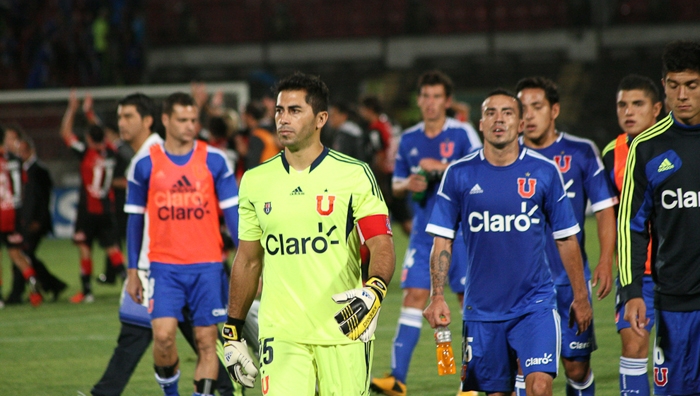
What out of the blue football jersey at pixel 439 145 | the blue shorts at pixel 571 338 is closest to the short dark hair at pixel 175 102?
the blue football jersey at pixel 439 145

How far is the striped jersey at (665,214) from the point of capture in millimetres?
4801

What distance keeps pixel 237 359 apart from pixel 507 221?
5.78 ft

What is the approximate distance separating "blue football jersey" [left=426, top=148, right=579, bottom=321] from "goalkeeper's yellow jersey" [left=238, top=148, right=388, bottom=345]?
3.23 feet

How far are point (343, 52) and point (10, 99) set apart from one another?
34.5ft

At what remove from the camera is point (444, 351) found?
17.2ft

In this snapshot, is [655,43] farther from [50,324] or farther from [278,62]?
[50,324]

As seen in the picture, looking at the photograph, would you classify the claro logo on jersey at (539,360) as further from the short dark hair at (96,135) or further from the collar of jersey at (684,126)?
the short dark hair at (96,135)

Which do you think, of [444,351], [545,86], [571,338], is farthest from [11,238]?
[444,351]

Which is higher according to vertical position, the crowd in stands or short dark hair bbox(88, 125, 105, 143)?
the crowd in stands

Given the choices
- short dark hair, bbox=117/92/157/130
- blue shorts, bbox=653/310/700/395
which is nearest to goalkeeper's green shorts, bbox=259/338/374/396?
blue shorts, bbox=653/310/700/395

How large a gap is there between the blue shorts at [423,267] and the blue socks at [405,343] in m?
0.24

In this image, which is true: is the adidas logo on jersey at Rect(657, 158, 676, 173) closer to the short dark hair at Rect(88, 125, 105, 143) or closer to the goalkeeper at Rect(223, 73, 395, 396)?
the goalkeeper at Rect(223, 73, 395, 396)

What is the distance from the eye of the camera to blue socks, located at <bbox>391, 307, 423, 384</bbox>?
764 centimetres

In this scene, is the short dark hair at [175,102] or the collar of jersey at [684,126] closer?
the collar of jersey at [684,126]
